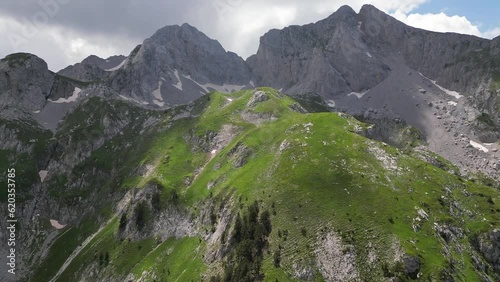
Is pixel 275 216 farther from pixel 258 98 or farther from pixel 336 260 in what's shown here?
pixel 258 98

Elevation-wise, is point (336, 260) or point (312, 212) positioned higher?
point (312, 212)

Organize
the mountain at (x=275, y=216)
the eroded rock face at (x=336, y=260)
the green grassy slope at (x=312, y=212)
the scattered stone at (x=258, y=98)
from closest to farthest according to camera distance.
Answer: the eroded rock face at (x=336, y=260), the green grassy slope at (x=312, y=212), the mountain at (x=275, y=216), the scattered stone at (x=258, y=98)

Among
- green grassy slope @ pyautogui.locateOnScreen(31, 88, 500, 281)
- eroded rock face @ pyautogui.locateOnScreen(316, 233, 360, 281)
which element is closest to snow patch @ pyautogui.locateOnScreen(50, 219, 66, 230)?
green grassy slope @ pyautogui.locateOnScreen(31, 88, 500, 281)

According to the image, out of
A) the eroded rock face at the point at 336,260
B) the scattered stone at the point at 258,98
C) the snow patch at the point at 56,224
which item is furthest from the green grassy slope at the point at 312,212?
the snow patch at the point at 56,224

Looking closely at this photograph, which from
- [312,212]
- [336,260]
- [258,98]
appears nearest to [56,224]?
[258,98]

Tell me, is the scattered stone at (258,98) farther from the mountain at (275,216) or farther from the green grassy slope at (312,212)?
the green grassy slope at (312,212)

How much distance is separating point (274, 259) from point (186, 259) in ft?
102

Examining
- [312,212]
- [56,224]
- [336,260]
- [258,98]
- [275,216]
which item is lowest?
[56,224]

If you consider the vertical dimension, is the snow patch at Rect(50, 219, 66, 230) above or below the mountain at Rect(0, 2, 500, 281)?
below

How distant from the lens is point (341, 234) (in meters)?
81.9

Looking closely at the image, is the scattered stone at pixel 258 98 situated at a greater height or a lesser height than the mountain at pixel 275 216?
greater

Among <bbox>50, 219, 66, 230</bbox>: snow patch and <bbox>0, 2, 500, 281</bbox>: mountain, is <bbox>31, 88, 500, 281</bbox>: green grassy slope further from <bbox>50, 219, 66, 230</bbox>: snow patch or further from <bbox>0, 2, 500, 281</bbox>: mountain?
<bbox>50, 219, 66, 230</bbox>: snow patch

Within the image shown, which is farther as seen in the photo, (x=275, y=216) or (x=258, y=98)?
(x=258, y=98)

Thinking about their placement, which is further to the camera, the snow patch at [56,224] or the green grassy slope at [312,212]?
the snow patch at [56,224]
